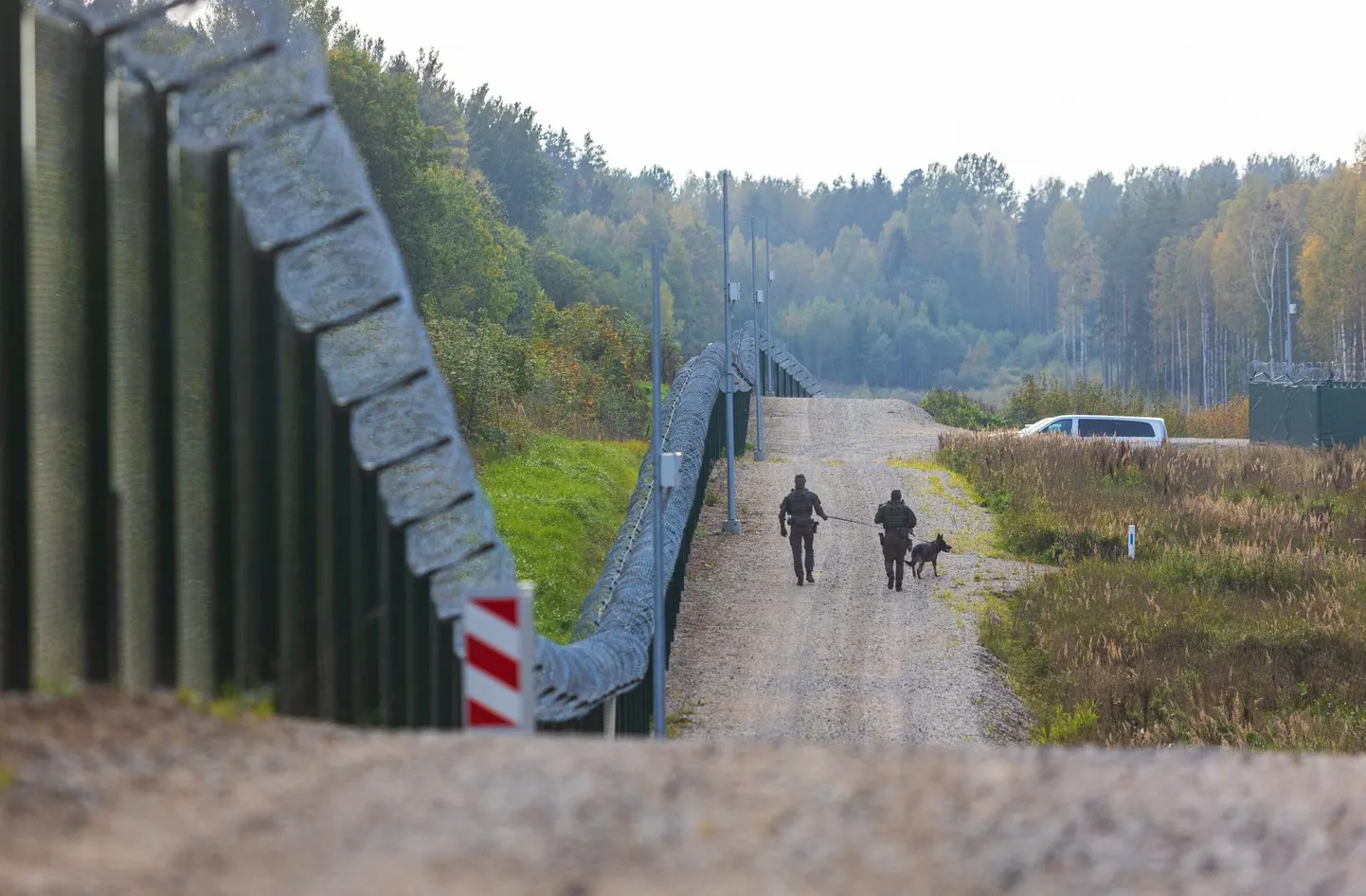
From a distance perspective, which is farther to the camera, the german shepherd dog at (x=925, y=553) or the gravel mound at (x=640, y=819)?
the german shepherd dog at (x=925, y=553)

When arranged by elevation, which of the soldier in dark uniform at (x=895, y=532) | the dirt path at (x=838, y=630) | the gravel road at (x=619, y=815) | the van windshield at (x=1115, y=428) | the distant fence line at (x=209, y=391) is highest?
the distant fence line at (x=209, y=391)

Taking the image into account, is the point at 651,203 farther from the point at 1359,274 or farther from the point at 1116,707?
the point at 1116,707

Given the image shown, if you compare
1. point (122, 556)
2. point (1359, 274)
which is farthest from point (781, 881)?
point (1359, 274)

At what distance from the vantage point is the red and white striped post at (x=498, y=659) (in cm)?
746

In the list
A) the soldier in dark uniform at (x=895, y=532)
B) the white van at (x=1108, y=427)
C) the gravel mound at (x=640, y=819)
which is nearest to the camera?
the gravel mound at (x=640, y=819)

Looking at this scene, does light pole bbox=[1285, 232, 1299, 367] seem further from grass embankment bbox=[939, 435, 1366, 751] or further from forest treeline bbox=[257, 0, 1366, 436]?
grass embankment bbox=[939, 435, 1366, 751]

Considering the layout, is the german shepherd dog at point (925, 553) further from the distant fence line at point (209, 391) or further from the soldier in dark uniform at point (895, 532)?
the distant fence line at point (209, 391)

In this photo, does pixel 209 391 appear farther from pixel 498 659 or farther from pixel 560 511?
pixel 560 511

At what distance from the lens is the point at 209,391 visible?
6.66 metres

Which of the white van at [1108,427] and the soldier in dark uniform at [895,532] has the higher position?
the white van at [1108,427]

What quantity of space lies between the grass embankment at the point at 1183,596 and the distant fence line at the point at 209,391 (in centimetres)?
1196

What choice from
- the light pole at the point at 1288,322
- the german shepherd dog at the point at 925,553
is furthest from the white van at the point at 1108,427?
the german shepherd dog at the point at 925,553

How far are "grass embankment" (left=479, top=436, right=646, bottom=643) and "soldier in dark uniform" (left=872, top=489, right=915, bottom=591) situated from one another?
4562mm

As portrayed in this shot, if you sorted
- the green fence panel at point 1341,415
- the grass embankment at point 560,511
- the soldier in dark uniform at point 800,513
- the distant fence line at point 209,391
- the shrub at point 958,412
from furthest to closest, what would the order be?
the shrub at point 958,412, the green fence panel at point 1341,415, the grass embankment at point 560,511, the soldier in dark uniform at point 800,513, the distant fence line at point 209,391
